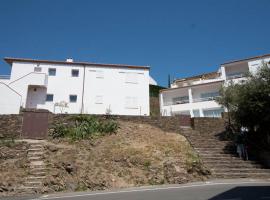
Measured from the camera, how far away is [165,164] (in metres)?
13.3

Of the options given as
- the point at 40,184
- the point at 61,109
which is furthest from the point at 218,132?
the point at 61,109

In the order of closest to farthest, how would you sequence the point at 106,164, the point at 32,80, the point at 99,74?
the point at 106,164 → the point at 32,80 → the point at 99,74

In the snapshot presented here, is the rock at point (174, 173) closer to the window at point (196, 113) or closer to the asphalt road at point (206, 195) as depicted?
the asphalt road at point (206, 195)

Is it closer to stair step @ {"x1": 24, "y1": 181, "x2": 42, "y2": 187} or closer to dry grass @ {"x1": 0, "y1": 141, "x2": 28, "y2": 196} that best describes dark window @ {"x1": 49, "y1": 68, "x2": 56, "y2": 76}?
dry grass @ {"x1": 0, "y1": 141, "x2": 28, "y2": 196}

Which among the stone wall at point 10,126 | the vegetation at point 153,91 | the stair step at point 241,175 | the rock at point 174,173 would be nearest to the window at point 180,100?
the vegetation at point 153,91

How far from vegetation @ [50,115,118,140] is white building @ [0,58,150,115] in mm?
10349

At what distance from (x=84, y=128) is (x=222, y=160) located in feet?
28.7

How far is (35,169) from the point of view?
12359 mm

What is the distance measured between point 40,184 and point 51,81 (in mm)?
20453

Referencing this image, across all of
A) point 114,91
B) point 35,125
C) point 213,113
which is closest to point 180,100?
point 213,113

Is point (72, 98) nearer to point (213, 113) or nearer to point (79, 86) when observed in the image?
point (79, 86)

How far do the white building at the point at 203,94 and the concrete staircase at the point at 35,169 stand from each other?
874 inches

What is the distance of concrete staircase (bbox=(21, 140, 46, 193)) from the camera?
1112 centimetres

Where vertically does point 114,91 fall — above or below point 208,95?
below
